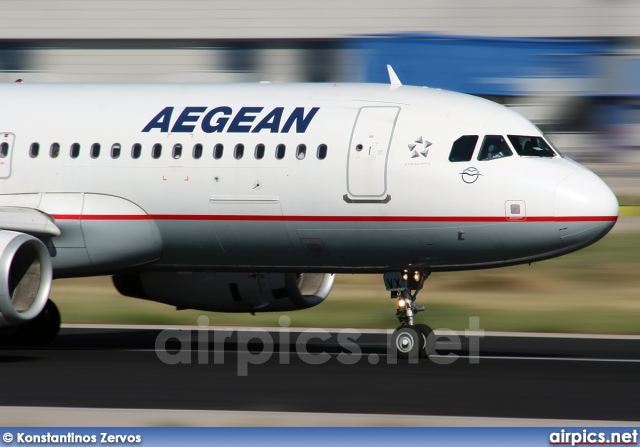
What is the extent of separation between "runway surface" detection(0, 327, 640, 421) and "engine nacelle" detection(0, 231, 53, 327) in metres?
0.68

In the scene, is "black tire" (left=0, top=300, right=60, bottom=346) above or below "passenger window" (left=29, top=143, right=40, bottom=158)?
below

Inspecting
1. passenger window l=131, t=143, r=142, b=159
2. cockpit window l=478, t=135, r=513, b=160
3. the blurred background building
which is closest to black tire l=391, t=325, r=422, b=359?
cockpit window l=478, t=135, r=513, b=160

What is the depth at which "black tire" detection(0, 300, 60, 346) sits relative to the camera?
17297 millimetres

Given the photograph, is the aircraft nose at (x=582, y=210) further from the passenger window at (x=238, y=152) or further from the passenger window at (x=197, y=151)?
the passenger window at (x=197, y=151)

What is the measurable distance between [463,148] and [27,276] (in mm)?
5498

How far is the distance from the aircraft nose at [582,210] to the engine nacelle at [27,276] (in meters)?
6.14

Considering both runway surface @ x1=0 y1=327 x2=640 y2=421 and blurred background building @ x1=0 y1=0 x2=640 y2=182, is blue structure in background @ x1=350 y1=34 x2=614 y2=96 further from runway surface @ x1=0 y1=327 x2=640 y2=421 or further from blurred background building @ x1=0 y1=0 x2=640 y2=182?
runway surface @ x1=0 y1=327 x2=640 y2=421

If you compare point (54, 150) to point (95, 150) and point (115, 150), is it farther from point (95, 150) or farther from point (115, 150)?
point (115, 150)

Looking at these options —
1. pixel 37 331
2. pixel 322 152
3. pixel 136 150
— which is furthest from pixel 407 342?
pixel 37 331

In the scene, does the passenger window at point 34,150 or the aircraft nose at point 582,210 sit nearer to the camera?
the aircraft nose at point 582,210

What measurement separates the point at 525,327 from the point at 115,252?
7.18 metres

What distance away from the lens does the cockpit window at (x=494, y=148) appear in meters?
14.8

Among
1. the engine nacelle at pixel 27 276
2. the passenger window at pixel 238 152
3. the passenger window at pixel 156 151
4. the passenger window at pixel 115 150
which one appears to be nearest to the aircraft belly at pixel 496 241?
the passenger window at pixel 238 152

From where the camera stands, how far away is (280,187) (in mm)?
15305
